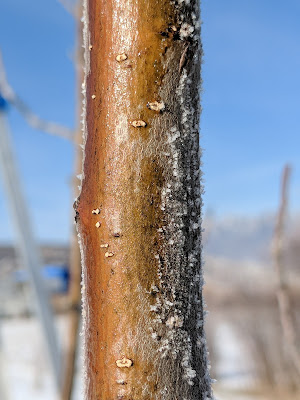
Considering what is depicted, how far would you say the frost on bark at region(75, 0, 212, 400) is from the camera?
45 cm

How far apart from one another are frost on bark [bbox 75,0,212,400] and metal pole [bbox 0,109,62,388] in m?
2.64

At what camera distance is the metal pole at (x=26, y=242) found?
3.01 m

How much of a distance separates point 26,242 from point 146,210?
9.46ft

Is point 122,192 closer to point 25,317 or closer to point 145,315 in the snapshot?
point 145,315

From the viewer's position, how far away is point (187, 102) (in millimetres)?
465

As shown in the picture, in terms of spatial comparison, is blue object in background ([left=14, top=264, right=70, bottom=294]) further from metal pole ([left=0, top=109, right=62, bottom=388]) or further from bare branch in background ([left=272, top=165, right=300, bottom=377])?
bare branch in background ([left=272, top=165, right=300, bottom=377])

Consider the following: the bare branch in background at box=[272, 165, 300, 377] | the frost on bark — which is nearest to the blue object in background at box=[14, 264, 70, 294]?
the bare branch in background at box=[272, 165, 300, 377]

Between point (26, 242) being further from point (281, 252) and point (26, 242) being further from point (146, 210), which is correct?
point (146, 210)

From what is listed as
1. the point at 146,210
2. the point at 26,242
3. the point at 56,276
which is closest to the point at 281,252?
the point at 146,210

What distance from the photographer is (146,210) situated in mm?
450

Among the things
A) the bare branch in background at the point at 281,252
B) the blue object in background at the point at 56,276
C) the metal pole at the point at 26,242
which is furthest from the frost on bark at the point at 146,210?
the blue object in background at the point at 56,276

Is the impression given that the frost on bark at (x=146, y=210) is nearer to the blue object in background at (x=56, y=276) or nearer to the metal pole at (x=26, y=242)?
the metal pole at (x=26, y=242)

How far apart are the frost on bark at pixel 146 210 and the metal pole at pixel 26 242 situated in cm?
264

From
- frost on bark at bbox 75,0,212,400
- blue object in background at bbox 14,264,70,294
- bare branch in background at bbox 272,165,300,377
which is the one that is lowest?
frost on bark at bbox 75,0,212,400
